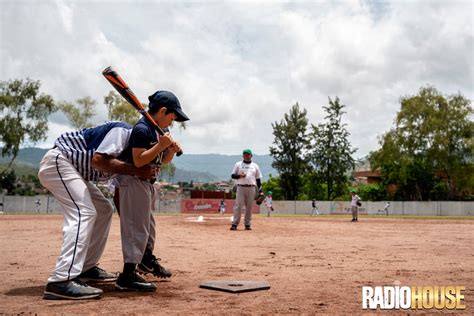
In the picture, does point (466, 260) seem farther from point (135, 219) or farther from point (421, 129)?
point (421, 129)

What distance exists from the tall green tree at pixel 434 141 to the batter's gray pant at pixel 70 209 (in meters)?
52.8

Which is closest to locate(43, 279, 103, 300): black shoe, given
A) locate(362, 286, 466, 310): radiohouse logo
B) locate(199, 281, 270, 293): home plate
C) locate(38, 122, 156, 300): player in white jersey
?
locate(38, 122, 156, 300): player in white jersey

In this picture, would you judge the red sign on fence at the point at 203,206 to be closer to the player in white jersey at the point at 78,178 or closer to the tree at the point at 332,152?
the tree at the point at 332,152

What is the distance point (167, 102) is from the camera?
436 cm

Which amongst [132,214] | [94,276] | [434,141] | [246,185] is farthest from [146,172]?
[434,141]

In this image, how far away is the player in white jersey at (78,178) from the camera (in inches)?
145

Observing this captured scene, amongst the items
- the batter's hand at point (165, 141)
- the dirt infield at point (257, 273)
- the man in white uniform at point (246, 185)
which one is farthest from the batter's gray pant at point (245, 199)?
the batter's hand at point (165, 141)

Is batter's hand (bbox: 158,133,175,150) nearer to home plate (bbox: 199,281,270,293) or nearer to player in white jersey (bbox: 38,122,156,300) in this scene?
player in white jersey (bbox: 38,122,156,300)

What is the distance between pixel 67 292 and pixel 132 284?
629 mm

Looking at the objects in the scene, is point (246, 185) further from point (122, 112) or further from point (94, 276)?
point (122, 112)

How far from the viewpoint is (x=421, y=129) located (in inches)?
2058

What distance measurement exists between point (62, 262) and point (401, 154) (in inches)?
2138

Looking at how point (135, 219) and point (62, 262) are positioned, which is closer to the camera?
point (62, 262)

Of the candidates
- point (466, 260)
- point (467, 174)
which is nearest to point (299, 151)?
point (467, 174)
